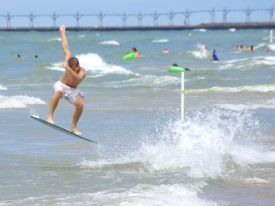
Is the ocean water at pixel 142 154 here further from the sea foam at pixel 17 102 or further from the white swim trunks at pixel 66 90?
the white swim trunks at pixel 66 90

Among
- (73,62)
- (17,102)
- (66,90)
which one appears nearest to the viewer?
(73,62)

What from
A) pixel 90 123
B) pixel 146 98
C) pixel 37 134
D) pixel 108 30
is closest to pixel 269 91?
pixel 146 98

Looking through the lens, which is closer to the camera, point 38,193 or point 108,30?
point 38,193

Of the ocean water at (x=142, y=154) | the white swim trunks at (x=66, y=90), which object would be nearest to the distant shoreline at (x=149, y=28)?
the ocean water at (x=142, y=154)

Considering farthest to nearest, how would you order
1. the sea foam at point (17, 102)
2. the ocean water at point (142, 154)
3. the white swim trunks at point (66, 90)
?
the sea foam at point (17, 102), the white swim trunks at point (66, 90), the ocean water at point (142, 154)

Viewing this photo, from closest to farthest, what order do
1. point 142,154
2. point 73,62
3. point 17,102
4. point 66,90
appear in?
point 73,62 < point 66,90 < point 142,154 < point 17,102

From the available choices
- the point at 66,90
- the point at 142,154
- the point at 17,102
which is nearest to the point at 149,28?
the point at 17,102

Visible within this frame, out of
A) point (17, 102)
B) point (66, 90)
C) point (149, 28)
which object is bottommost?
point (149, 28)

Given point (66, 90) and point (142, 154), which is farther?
point (142, 154)

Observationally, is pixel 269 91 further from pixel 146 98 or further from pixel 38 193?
pixel 38 193

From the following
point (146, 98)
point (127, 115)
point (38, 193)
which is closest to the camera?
point (38, 193)

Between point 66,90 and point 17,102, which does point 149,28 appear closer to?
point 17,102

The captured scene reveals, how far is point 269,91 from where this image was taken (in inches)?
992

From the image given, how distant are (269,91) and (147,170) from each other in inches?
556
